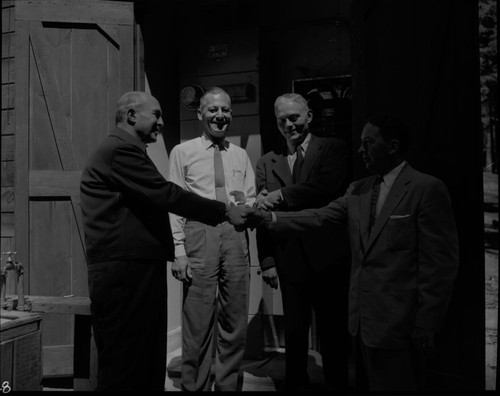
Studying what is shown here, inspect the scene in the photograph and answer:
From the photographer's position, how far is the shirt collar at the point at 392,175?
2406mm

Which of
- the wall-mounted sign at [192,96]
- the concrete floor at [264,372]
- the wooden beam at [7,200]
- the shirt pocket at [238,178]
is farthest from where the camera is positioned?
the wall-mounted sign at [192,96]

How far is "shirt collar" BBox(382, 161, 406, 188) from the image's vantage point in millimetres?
2406

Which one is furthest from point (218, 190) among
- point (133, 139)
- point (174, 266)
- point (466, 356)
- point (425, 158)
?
point (466, 356)

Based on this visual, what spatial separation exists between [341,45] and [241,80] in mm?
1057

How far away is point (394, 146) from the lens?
2406mm

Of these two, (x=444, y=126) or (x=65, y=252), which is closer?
Result: (x=444, y=126)

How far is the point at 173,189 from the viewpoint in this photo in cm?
276

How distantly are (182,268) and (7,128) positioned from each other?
2.74 meters

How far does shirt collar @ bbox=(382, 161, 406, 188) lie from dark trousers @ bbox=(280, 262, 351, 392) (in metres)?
0.91

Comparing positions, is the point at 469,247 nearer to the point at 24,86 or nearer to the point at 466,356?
the point at 466,356

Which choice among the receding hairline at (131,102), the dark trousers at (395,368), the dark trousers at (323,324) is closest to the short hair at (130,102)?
the receding hairline at (131,102)

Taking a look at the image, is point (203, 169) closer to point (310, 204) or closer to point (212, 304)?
point (310, 204)

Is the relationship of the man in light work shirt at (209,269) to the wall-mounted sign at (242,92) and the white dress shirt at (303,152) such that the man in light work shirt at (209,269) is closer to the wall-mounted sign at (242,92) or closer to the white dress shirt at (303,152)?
the white dress shirt at (303,152)

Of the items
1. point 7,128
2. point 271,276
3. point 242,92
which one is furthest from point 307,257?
point 7,128
